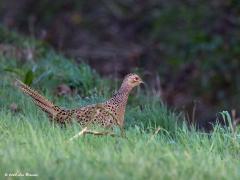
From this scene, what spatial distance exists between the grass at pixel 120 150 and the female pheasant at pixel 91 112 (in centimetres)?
12

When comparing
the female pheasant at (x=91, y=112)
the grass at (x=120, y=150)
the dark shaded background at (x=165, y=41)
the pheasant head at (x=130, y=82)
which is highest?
the dark shaded background at (x=165, y=41)

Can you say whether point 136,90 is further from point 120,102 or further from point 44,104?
point 44,104

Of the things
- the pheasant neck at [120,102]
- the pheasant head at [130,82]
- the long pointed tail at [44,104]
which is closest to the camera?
the long pointed tail at [44,104]

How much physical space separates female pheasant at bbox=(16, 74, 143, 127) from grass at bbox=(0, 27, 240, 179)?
0.12m

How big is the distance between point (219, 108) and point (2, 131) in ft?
30.3

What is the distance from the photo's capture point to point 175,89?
685 inches

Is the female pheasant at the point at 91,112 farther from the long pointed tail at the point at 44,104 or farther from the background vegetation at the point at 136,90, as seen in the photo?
the background vegetation at the point at 136,90

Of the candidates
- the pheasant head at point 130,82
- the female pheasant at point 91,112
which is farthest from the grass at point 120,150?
the pheasant head at point 130,82

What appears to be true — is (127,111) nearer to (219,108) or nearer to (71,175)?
(71,175)

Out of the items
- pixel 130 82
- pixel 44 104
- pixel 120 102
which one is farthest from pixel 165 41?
pixel 44 104

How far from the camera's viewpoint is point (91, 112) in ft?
26.1

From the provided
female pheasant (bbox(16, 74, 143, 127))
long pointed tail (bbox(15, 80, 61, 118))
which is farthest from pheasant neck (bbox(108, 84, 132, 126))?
long pointed tail (bbox(15, 80, 61, 118))

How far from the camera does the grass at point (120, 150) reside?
600 centimetres

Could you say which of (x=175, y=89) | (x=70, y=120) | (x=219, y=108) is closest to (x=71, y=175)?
(x=70, y=120)
